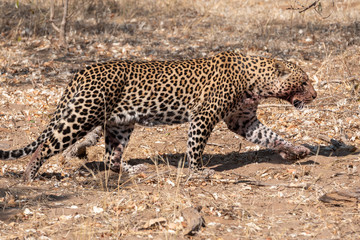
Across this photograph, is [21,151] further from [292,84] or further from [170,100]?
[292,84]

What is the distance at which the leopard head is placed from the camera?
24.2 feet

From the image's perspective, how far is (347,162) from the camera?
721 cm

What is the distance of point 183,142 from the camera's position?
8656 mm

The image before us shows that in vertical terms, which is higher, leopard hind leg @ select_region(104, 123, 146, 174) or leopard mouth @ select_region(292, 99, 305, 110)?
leopard mouth @ select_region(292, 99, 305, 110)

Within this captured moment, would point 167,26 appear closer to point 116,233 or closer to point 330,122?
point 330,122

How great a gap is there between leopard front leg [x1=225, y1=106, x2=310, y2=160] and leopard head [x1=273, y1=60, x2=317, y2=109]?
497mm

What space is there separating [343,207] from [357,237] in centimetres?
76

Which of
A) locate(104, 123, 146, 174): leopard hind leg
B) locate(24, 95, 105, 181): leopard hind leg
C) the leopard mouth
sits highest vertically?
the leopard mouth

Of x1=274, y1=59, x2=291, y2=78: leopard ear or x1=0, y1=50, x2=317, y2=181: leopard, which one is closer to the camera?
x1=0, y1=50, x2=317, y2=181: leopard

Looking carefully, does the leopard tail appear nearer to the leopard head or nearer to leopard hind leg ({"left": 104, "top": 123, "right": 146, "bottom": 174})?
leopard hind leg ({"left": 104, "top": 123, "right": 146, "bottom": 174})

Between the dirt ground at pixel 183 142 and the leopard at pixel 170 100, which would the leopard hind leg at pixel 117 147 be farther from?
the dirt ground at pixel 183 142

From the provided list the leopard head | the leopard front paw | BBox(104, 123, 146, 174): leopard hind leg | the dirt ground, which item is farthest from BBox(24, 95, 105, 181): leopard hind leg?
the leopard front paw

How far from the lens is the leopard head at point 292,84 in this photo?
7.37m

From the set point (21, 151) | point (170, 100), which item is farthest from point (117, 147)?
point (21, 151)
